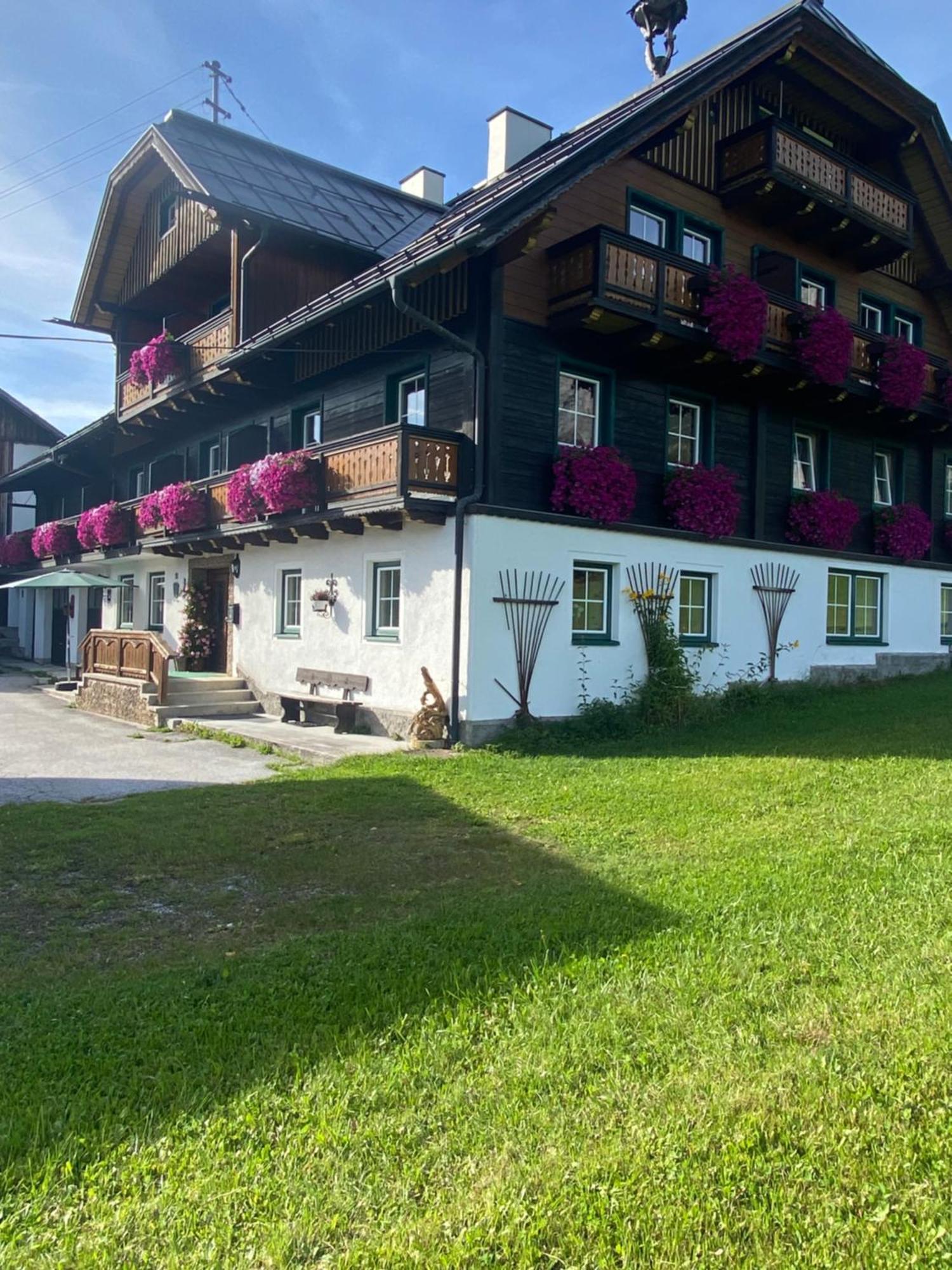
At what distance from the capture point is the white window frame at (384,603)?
13219mm

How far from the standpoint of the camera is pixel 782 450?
16.3 m

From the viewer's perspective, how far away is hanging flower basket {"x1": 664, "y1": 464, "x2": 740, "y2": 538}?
14.0 m

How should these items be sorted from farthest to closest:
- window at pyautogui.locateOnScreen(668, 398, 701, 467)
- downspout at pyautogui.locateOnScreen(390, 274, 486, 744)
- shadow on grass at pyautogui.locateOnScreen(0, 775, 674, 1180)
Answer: window at pyautogui.locateOnScreen(668, 398, 701, 467), downspout at pyautogui.locateOnScreen(390, 274, 486, 744), shadow on grass at pyautogui.locateOnScreen(0, 775, 674, 1180)

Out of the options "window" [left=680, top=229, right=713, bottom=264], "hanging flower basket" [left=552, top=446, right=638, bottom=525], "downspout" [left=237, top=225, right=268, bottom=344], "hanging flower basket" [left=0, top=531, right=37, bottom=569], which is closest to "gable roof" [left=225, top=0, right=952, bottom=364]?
"downspout" [left=237, top=225, right=268, bottom=344]

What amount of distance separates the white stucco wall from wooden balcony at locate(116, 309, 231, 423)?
25.4 ft

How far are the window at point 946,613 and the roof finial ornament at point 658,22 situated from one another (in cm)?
1186

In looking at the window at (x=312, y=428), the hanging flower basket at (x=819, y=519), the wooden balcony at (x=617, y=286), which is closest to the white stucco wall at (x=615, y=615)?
the hanging flower basket at (x=819, y=519)

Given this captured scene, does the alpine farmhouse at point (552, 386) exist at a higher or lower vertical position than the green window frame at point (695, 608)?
higher

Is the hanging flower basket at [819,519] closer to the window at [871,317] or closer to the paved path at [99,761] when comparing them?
the window at [871,317]

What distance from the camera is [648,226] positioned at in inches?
563

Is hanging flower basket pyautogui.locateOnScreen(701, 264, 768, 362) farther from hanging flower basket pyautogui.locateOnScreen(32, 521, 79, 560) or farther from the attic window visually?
hanging flower basket pyautogui.locateOnScreen(32, 521, 79, 560)

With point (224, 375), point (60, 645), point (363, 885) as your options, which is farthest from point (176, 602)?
point (363, 885)

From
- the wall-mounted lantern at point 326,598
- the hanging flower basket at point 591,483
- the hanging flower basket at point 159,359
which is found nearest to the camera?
the hanging flower basket at point 591,483

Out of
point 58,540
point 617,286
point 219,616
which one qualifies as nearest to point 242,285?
point 219,616
